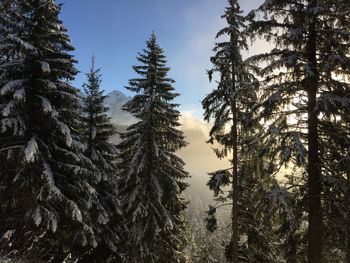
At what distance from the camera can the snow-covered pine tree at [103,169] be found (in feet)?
71.5

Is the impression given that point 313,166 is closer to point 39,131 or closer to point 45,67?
point 45,67

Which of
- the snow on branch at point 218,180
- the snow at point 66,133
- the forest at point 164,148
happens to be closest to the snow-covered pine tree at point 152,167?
the forest at point 164,148

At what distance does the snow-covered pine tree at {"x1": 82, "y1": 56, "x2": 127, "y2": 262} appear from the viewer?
21781 mm

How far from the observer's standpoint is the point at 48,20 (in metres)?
16.8

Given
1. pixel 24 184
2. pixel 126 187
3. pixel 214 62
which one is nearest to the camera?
pixel 24 184

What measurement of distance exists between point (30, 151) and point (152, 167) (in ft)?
29.8

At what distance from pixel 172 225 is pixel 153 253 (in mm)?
2021

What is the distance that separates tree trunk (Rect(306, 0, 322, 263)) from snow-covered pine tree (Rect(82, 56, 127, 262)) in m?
12.8

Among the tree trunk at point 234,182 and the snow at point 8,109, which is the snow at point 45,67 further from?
the tree trunk at point 234,182

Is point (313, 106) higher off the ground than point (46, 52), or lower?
lower

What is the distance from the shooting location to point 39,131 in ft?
52.6

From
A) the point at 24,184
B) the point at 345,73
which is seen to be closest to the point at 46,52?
the point at 24,184

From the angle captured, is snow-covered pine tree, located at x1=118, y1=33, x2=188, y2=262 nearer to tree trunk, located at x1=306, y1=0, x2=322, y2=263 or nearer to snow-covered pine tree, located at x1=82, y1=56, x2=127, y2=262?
snow-covered pine tree, located at x1=82, y1=56, x2=127, y2=262

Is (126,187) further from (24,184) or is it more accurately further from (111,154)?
(24,184)
